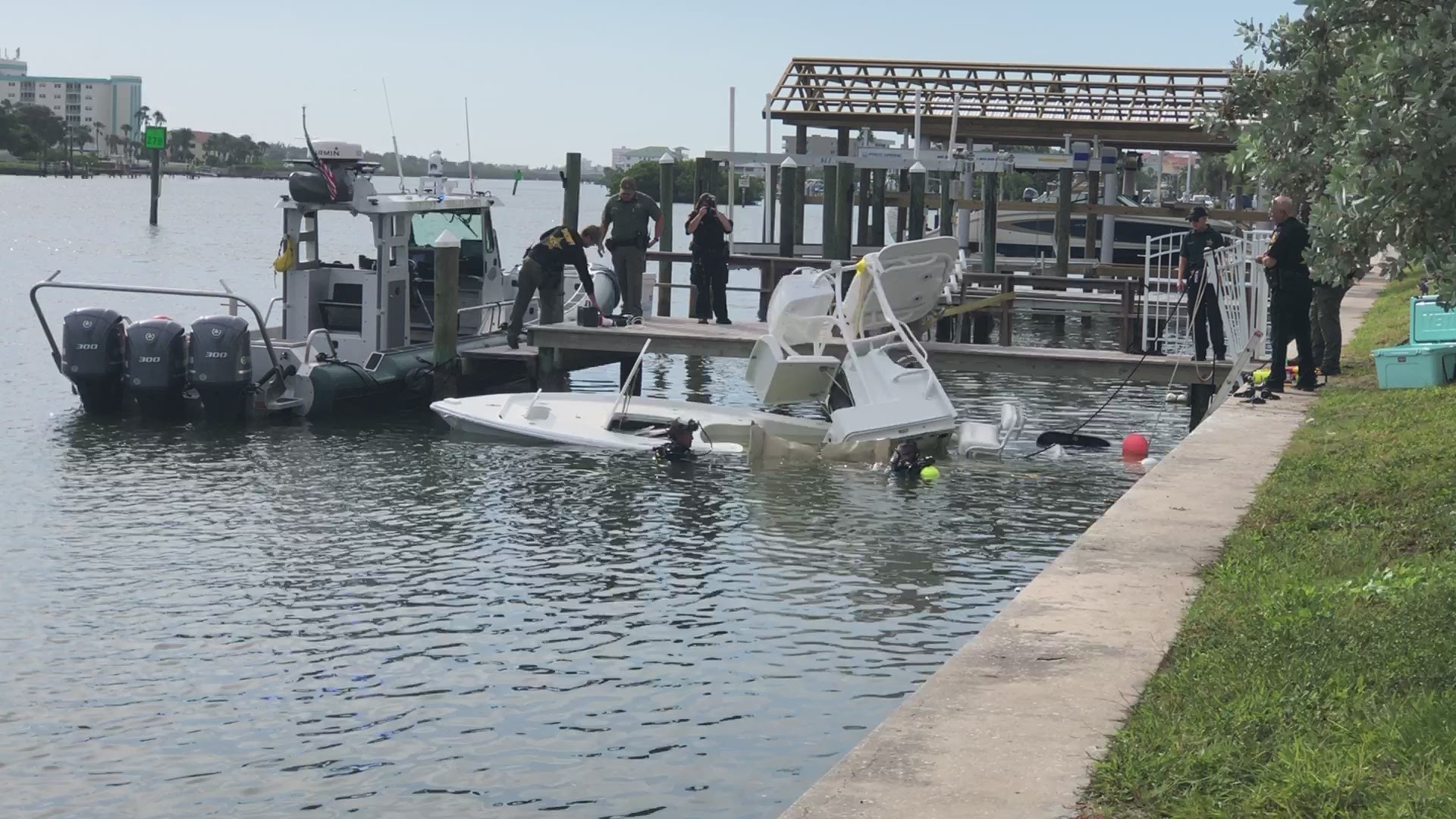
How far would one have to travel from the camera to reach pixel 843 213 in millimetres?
30234

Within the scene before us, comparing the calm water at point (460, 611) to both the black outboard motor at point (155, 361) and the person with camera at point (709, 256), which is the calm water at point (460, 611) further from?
the person with camera at point (709, 256)

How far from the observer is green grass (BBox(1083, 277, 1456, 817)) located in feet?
16.8

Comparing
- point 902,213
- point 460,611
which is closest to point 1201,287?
point 460,611

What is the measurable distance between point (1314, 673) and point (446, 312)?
1472cm

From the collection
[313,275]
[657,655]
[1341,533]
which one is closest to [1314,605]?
[1341,533]

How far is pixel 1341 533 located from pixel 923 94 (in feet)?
94.5

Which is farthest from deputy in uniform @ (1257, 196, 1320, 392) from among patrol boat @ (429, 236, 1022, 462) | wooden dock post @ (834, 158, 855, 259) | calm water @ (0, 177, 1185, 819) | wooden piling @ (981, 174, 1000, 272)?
wooden piling @ (981, 174, 1000, 272)

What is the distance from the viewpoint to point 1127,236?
4250cm

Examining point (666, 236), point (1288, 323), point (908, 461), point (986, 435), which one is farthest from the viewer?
point (666, 236)

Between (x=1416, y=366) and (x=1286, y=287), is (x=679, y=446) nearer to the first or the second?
(x=1286, y=287)

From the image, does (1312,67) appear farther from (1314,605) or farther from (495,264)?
(495,264)

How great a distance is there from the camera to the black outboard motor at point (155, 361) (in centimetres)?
1845

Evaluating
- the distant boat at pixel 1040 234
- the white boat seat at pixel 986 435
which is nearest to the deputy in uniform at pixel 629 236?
the white boat seat at pixel 986 435

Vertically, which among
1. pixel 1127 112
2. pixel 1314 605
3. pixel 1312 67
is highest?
pixel 1127 112
